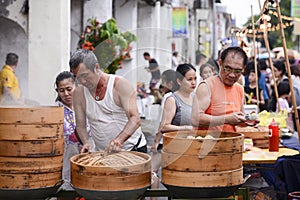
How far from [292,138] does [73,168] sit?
4796 millimetres

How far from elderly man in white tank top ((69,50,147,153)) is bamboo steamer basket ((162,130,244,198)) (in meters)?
0.68

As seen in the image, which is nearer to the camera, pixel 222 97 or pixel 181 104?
pixel 222 97

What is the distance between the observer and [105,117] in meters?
4.84

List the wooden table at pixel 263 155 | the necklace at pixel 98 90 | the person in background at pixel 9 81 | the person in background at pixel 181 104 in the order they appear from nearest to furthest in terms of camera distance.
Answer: the necklace at pixel 98 90, the wooden table at pixel 263 155, the person in background at pixel 181 104, the person in background at pixel 9 81

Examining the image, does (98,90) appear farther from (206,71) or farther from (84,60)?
(206,71)

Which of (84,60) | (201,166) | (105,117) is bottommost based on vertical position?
(201,166)

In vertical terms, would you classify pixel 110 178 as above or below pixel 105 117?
below

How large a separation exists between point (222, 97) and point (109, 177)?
1842 mm

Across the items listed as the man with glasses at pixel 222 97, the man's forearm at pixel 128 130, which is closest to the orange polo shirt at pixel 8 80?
the man with glasses at pixel 222 97

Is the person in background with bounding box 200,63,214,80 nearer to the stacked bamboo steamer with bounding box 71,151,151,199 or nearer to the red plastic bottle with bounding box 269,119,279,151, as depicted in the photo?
the red plastic bottle with bounding box 269,119,279,151

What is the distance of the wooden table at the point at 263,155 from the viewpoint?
5.64 m

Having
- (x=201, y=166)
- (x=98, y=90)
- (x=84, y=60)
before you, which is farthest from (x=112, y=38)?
(x=201, y=166)

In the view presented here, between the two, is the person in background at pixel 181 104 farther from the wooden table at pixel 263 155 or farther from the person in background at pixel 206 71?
the person in background at pixel 206 71

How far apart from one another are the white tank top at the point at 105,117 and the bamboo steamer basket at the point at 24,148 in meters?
0.97
